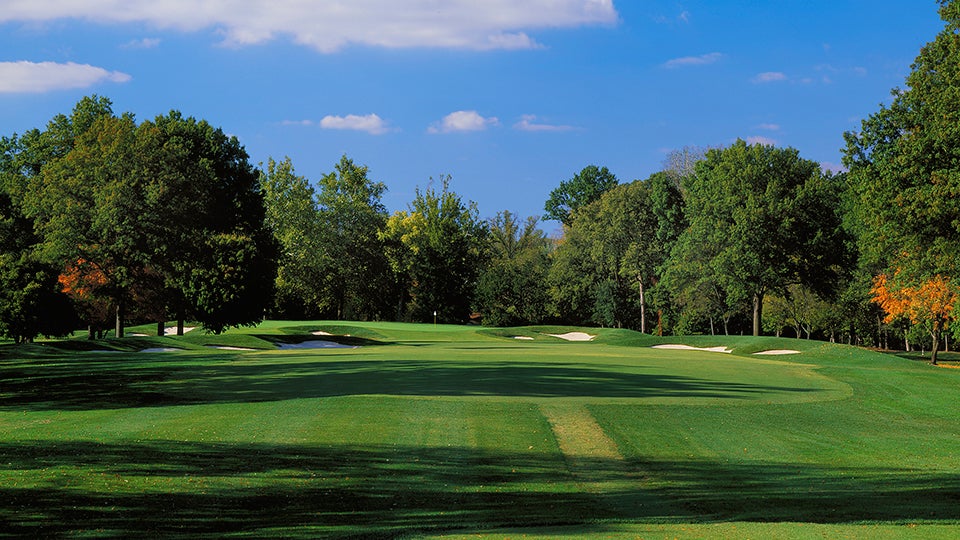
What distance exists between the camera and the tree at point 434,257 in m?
85.6

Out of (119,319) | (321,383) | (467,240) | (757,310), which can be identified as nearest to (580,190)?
(467,240)

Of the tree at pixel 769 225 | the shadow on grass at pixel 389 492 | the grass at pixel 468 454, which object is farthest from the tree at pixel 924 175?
the shadow on grass at pixel 389 492

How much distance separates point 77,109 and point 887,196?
148 ft

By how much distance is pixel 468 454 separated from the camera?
13.9 m

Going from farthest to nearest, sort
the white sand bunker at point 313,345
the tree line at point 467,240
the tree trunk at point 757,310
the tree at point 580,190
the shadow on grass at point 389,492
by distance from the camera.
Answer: the tree at point 580,190
the tree trunk at point 757,310
the white sand bunker at point 313,345
the tree line at point 467,240
the shadow on grass at point 389,492

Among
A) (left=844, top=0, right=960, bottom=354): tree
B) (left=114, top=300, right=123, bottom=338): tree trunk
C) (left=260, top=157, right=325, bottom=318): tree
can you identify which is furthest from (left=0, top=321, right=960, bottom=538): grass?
(left=260, top=157, right=325, bottom=318): tree

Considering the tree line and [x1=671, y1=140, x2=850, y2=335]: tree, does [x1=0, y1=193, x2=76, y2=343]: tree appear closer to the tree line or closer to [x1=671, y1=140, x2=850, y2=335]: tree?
the tree line

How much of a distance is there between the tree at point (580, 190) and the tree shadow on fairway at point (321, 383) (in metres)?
84.3

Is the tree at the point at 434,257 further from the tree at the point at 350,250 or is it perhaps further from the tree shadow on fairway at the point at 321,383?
the tree shadow on fairway at the point at 321,383

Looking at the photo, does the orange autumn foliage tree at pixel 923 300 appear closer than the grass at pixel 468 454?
No

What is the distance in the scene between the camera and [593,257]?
80.2 metres

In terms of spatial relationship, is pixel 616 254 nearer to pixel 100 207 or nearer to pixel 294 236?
pixel 294 236

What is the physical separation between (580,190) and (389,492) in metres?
104

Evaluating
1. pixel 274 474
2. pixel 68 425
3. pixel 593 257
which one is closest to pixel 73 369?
pixel 68 425
